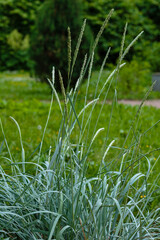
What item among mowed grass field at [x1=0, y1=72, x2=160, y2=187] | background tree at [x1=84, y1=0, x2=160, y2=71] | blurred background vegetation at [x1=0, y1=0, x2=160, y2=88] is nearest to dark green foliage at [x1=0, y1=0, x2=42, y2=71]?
blurred background vegetation at [x1=0, y1=0, x2=160, y2=88]

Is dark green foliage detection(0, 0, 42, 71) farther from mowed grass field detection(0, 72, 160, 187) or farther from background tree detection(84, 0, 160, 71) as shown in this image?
mowed grass field detection(0, 72, 160, 187)

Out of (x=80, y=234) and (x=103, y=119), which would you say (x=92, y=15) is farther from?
(x=80, y=234)

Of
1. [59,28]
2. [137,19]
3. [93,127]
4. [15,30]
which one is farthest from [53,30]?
[15,30]

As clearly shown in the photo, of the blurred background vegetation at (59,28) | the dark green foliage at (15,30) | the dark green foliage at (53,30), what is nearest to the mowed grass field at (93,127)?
the blurred background vegetation at (59,28)

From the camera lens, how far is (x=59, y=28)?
6.53 m

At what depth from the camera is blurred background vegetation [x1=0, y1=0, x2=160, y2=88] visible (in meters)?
6.44

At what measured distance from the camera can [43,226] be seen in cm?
135

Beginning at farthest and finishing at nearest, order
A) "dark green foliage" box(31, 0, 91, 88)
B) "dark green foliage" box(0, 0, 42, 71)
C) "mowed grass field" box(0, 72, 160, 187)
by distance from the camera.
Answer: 1. "dark green foliage" box(0, 0, 42, 71)
2. "dark green foliage" box(31, 0, 91, 88)
3. "mowed grass field" box(0, 72, 160, 187)

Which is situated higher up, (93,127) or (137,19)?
(137,19)

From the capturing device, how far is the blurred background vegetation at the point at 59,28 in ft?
21.1

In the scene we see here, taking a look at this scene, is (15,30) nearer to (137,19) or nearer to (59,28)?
(137,19)

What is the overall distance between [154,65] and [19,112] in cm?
480

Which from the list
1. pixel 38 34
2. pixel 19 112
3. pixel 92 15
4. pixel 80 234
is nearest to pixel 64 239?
pixel 80 234

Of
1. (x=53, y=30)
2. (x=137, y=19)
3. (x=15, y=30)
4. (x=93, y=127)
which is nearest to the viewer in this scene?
(x=93, y=127)
